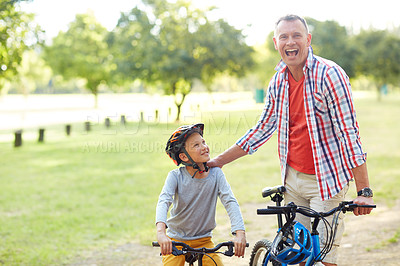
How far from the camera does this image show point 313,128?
325 centimetres

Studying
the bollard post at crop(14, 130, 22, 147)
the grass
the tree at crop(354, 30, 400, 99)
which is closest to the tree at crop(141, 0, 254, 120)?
the grass

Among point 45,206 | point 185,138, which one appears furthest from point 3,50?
point 185,138

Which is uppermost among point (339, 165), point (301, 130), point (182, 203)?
point (301, 130)

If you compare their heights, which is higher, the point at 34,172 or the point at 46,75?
the point at 46,75

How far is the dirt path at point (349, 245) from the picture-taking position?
5.92 meters

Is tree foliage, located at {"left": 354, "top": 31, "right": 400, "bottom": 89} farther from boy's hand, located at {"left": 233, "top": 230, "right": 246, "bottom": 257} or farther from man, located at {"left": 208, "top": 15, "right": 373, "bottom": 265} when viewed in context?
boy's hand, located at {"left": 233, "top": 230, "right": 246, "bottom": 257}

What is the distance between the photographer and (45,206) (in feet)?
29.8

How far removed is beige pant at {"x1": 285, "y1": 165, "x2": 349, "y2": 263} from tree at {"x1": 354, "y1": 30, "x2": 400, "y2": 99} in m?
45.6

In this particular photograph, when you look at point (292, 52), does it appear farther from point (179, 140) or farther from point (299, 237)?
point (299, 237)

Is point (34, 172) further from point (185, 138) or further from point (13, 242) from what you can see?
point (185, 138)

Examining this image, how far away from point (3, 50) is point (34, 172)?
5.55 m

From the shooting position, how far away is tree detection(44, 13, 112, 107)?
46.2 metres

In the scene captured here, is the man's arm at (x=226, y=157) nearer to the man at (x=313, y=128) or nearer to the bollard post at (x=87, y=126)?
the man at (x=313, y=128)

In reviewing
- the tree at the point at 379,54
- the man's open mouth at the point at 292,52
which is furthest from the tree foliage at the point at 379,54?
the man's open mouth at the point at 292,52
